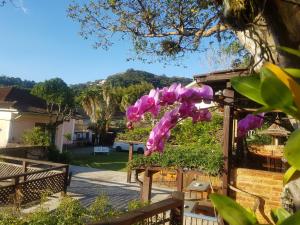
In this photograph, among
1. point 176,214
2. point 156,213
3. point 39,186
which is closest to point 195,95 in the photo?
point 156,213

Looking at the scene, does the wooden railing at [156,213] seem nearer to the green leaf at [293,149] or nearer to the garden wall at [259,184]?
the green leaf at [293,149]

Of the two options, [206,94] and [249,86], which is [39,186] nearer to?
[206,94]

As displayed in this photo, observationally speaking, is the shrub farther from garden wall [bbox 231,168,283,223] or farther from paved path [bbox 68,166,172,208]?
paved path [bbox 68,166,172,208]

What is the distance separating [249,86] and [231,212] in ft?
0.96

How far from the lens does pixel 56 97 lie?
24938mm

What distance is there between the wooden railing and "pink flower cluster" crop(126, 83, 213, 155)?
1650 mm

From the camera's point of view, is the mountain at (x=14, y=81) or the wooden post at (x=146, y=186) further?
the mountain at (x=14, y=81)

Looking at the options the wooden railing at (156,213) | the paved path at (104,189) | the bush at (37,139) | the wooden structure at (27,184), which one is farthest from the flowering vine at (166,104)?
the bush at (37,139)

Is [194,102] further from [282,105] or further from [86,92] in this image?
[86,92]

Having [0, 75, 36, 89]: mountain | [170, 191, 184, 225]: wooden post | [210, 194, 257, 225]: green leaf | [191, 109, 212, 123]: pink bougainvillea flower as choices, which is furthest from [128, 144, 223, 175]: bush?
[0, 75, 36, 89]: mountain

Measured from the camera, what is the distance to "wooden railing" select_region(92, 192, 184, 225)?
110 inches

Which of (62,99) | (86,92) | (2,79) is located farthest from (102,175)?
(2,79)

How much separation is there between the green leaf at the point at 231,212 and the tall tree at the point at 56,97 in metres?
24.2

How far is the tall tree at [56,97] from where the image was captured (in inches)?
975
